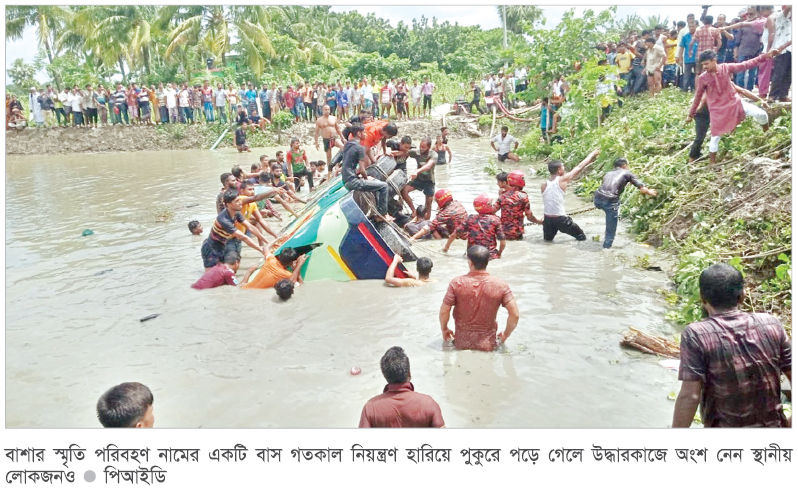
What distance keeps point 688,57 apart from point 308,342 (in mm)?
10622

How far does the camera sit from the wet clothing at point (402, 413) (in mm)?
3609

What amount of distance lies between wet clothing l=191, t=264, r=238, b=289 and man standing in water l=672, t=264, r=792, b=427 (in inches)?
231

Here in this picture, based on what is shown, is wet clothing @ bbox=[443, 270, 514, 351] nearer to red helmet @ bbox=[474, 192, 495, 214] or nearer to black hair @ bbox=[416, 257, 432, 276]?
black hair @ bbox=[416, 257, 432, 276]

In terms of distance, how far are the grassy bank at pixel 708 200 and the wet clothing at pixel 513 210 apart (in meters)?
1.73

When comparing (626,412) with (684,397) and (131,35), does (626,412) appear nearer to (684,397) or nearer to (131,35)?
(684,397)

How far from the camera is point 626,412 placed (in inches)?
179

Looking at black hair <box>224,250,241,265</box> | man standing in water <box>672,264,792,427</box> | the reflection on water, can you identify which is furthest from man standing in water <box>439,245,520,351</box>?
black hair <box>224,250,241,265</box>

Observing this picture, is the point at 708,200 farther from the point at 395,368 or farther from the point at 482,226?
the point at 395,368

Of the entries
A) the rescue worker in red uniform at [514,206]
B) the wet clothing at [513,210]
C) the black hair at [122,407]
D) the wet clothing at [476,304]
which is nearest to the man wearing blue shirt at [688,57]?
the rescue worker in red uniform at [514,206]

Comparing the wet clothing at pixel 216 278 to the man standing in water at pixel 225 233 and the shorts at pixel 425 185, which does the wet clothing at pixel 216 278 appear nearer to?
the man standing in water at pixel 225 233

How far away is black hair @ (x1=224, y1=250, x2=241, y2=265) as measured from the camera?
8188 millimetres

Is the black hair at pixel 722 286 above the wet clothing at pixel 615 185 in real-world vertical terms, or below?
above

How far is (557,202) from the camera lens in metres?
8.88

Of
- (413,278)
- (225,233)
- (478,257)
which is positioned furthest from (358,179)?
(478,257)
